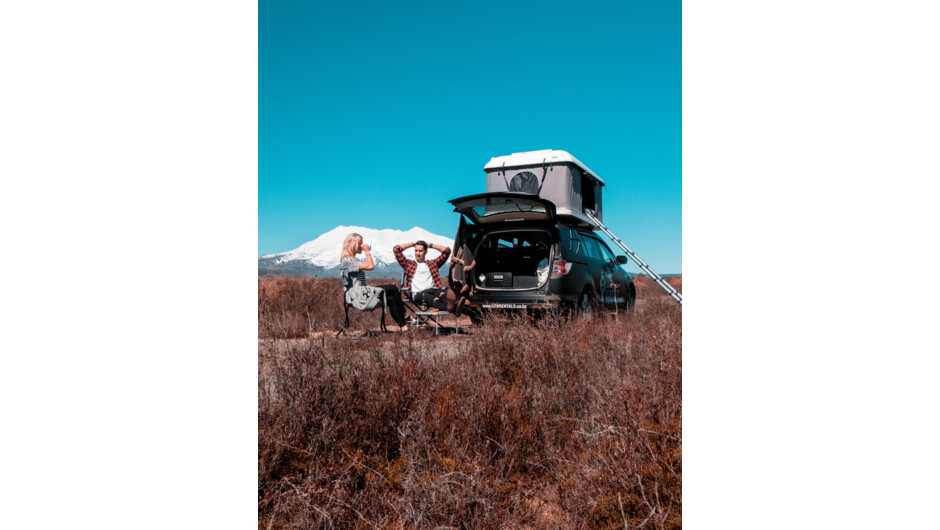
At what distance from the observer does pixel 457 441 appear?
205 cm

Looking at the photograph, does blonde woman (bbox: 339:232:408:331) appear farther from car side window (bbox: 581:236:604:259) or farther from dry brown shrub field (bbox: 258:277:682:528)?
car side window (bbox: 581:236:604:259)

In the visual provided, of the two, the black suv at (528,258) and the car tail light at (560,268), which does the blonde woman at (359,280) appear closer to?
the black suv at (528,258)

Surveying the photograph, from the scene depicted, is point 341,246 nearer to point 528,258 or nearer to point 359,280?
point 359,280

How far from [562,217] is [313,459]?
5351 millimetres

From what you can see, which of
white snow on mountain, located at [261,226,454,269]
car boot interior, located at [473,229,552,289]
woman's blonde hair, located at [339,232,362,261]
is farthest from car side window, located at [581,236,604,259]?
woman's blonde hair, located at [339,232,362,261]

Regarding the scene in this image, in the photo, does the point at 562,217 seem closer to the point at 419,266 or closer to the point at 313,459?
the point at 419,266

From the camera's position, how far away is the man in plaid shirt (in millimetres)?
5520

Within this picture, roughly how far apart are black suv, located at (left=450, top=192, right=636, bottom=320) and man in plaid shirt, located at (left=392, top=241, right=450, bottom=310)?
0.30 metres

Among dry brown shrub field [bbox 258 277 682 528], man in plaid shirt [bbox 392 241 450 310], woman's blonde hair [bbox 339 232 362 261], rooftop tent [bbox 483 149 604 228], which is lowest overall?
dry brown shrub field [bbox 258 277 682 528]

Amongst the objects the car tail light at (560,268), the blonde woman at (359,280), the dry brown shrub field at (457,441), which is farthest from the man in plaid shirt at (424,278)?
the dry brown shrub field at (457,441)

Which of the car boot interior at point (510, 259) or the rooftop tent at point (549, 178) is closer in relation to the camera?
the car boot interior at point (510, 259)

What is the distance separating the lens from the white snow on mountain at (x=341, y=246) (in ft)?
9.38

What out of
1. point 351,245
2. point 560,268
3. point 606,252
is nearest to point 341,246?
point 351,245
